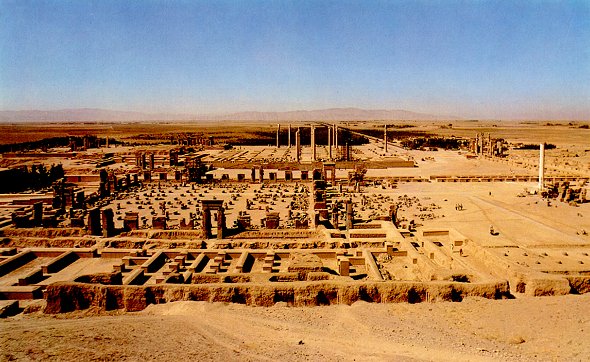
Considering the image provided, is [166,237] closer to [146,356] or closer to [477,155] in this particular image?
[146,356]

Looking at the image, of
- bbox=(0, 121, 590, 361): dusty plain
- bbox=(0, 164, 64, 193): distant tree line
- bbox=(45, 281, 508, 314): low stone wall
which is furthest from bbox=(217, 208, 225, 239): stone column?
bbox=(0, 164, 64, 193): distant tree line

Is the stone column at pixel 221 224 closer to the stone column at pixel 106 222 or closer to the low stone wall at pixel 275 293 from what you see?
the stone column at pixel 106 222

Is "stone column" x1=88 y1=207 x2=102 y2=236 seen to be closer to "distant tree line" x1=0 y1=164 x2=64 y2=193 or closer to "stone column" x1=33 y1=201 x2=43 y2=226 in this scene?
"stone column" x1=33 y1=201 x2=43 y2=226

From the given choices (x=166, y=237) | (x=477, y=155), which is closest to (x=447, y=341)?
(x=166, y=237)

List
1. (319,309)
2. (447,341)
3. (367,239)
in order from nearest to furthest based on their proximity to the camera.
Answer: (447,341), (319,309), (367,239)

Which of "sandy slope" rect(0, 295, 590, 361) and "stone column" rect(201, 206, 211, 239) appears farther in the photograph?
"stone column" rect(201, 206, 211, 239)

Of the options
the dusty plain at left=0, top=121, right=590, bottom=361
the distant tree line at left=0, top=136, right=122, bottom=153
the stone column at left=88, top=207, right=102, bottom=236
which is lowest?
the dusty plain at left=0, top=121, right=590, bottom=361
